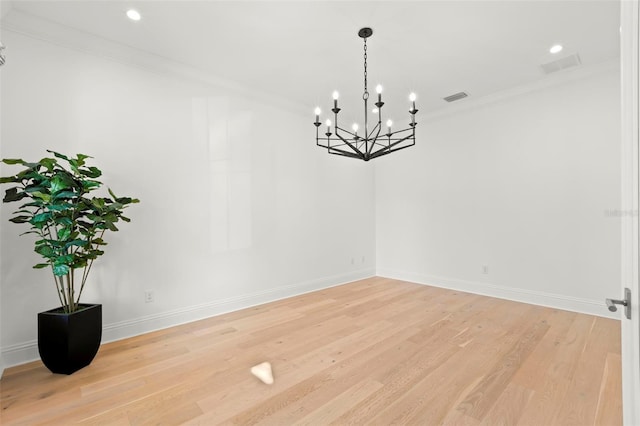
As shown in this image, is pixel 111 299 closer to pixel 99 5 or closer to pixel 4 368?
pixel 4 368

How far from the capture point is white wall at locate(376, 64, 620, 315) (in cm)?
339

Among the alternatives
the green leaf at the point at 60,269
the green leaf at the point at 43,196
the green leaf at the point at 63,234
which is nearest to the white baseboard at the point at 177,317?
the green leaf at the point at 60,269

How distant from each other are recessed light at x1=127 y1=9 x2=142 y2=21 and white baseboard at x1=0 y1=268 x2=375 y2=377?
2831 millimetres

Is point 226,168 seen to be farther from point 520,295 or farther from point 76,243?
point 520,295

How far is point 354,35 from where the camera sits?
2.79 m

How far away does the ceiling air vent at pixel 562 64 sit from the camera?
10.7 ft

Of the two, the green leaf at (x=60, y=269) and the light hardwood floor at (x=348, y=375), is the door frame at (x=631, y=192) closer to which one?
the light hardwood floor at (x=348, y=375)

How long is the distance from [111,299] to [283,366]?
184 cm

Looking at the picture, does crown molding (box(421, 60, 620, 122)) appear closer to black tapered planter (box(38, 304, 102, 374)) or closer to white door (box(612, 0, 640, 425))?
white door (box(612, 0, 640, 425))

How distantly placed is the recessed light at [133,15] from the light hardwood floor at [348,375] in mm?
2961

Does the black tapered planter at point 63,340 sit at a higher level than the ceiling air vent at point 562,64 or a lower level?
lower

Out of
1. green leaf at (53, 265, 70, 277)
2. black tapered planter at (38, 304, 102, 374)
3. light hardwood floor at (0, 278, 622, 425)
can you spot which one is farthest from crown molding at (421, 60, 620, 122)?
black tapered planter at (38, 304, 102, 374)

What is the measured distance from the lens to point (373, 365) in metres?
2.30

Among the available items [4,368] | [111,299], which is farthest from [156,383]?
[4,368]
